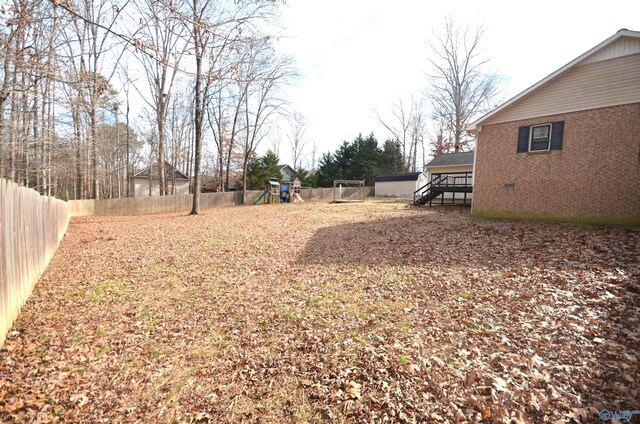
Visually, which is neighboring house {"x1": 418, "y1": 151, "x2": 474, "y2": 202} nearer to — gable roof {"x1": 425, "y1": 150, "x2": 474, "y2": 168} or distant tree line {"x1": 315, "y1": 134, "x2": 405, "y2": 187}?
gable roof {"x1": 425, "y1": 150, "x2": 474, "y2": 168}

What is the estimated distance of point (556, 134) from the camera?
10.3m

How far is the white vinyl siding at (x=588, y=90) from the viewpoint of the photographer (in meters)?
8.84

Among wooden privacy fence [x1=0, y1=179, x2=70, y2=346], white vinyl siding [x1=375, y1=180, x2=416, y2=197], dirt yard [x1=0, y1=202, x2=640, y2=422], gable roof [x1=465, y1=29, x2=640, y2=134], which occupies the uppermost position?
gable roof [x1=465, y1=29, x2=640, y2=134]

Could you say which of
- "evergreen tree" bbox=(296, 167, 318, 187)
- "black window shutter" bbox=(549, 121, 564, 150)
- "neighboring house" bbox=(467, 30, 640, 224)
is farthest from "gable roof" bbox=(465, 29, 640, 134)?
"evergreen tree" bbox=(296, 167, 318, 187)

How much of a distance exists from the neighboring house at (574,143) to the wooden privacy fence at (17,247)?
13972mm

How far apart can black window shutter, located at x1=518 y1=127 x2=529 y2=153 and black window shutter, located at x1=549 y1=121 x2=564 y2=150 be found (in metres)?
0.78

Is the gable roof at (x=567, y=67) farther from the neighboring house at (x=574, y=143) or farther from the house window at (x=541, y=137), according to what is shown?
the house window at (x=541, y=137)

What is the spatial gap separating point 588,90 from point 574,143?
174cm

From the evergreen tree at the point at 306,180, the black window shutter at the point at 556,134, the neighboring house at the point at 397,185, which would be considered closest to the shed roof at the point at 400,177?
the neighboring house at the point at 397,185

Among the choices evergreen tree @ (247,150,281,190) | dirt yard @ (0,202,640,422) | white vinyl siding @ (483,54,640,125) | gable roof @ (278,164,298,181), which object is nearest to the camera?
dirt yard @ (0,202,640,422)

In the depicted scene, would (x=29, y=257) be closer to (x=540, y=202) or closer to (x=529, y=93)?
(x=540, y=202)

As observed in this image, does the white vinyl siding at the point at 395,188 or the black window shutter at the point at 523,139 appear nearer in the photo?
the black window shutter at the point at 523,139

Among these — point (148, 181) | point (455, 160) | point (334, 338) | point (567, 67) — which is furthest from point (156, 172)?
point (567, 67)

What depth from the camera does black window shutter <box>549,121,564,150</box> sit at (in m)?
10.2
